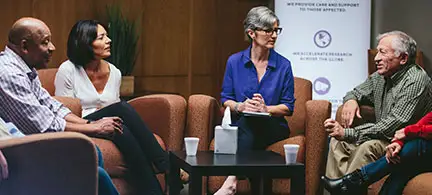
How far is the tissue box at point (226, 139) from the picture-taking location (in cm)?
397

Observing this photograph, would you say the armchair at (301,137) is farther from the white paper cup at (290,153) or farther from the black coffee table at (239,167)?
the white paper cup at (290,153)

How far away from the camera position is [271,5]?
23.6 feet

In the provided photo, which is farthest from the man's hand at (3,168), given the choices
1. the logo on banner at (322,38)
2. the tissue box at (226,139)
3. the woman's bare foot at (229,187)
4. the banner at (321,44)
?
the logo on banner at (322,38)

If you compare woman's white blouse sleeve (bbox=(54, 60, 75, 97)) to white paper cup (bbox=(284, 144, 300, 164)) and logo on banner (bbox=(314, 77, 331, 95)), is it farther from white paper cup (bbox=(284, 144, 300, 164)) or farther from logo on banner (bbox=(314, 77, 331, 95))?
logo on banner (bbox=(314, 77, 331, 95))

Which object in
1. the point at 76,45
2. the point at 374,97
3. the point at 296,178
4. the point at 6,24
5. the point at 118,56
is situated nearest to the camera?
the point at 296,178

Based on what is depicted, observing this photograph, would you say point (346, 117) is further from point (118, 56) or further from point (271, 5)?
point (271, 5)

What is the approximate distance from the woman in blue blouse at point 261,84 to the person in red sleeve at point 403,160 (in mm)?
761

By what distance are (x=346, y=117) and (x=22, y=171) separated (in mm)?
2219

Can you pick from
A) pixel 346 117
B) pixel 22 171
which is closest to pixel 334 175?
pixel 346 117

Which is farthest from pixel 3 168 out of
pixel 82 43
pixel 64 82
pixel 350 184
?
pixel 82 43

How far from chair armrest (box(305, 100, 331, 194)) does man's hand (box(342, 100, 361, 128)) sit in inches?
5.1

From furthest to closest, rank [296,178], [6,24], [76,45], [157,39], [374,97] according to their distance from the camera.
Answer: [157,39] < [6,24] < [76,45] < [374,97] < [296,178]

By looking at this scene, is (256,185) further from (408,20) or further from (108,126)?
(408,20)

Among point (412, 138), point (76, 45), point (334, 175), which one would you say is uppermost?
point (76, 45)
